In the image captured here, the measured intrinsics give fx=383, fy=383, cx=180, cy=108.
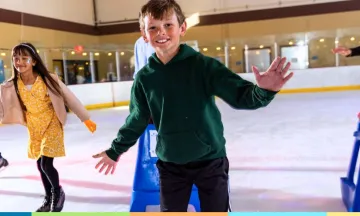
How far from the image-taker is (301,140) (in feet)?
13.2

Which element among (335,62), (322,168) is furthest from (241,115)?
(335,62)

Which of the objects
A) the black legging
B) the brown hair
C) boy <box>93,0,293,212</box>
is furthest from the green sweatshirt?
the black legging

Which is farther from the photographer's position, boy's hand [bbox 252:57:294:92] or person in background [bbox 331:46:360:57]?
person in background [bbox 331:46:360:57]

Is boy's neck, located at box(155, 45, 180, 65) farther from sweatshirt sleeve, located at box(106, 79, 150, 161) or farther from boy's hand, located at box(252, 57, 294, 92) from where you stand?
boy's hand, located at box(252, 57, 294, 92)

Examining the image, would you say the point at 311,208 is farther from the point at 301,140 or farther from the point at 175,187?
the point at 301,140

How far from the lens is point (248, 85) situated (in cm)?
106

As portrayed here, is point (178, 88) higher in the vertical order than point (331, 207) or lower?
higher

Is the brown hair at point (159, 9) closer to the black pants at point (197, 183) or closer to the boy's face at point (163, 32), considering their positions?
the boy's face at point (163, 32)

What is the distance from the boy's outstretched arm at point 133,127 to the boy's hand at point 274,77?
1.31 feet

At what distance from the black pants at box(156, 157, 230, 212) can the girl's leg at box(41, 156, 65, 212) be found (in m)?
1.12

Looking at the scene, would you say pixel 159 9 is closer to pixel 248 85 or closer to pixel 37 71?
pixel 248 85

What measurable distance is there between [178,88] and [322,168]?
213 cm

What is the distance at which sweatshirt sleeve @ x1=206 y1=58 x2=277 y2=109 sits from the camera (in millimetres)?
1021

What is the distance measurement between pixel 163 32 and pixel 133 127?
12.9 inches
